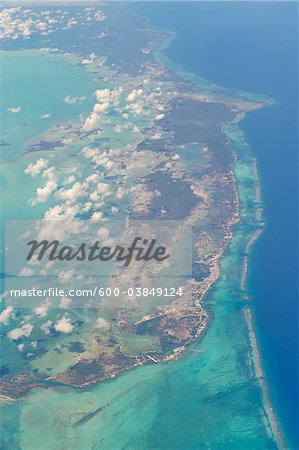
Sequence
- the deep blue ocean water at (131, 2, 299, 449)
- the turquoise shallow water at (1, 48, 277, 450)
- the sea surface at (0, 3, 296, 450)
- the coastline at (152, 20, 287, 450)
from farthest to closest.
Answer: the deep blue ocean water at (131, 2, 299, 449)
the coastline at (152, 20, 287, 450)
the sea surface at (0, 3, 296, 450)
the turquoise shallow water at (1, 48, 277, 450)

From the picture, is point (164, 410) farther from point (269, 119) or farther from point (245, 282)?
point (269, 119)

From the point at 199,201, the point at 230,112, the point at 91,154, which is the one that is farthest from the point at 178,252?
the point at 230,112

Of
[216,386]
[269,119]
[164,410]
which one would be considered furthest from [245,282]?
[269,119]

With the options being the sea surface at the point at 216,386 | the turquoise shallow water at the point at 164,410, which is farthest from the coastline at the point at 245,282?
the turquoise shallow water at the point at 164,410

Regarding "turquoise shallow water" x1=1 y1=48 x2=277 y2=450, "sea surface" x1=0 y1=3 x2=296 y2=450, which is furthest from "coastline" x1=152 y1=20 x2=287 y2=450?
"turquoise shallow water" x1=1 y1=48 x2=277 y2=450

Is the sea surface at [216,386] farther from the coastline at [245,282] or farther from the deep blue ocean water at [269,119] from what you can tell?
the coastline at [245,282]

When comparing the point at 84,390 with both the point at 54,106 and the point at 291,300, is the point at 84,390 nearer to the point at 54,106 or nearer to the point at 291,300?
the point at 291,300

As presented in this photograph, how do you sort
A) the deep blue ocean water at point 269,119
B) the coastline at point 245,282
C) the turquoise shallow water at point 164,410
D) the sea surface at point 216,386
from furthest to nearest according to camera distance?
the deep blue ocean water at point 269,119
the coastline at point 245,282
the sea surface at point 216,386
the turquoise shallow water at point 164,410

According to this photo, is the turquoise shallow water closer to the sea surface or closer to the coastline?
the sea surface

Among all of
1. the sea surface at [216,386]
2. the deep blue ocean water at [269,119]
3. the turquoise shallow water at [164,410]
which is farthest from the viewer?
the deep blue ocean water at [269,119]
